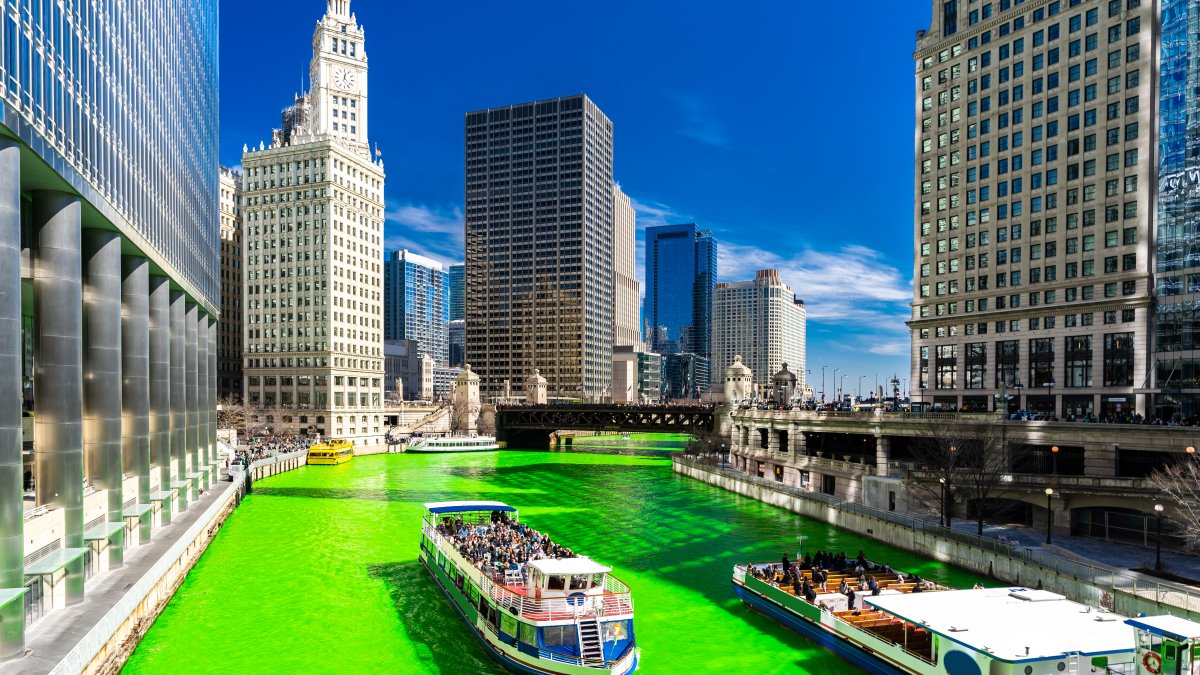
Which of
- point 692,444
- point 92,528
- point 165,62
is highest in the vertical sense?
point 165,62

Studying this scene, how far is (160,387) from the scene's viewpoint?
56.2 meters

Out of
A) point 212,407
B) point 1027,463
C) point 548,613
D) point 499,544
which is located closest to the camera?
point 548,613

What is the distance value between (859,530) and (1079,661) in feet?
111

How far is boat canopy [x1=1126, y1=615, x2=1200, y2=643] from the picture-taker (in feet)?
84.1

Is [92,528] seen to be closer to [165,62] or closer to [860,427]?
[165,62]

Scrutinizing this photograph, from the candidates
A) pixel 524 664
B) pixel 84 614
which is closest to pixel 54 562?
pixel 84 614

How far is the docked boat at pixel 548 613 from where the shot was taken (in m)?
30.8

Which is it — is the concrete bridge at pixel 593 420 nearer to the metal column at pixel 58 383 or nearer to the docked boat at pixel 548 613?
the docked boat at pixel 548 613

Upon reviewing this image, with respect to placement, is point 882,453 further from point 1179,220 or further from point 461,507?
point 461,507

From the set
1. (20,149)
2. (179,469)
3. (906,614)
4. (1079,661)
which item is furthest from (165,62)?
(1079,661)

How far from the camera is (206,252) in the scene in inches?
3194

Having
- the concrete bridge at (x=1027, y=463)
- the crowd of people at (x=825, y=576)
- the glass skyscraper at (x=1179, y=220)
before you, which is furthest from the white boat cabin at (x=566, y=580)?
the glass skyscraper at (x=1179, y=220)

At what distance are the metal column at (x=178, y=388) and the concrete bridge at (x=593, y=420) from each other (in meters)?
77.9

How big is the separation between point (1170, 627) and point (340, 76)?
559 feet
